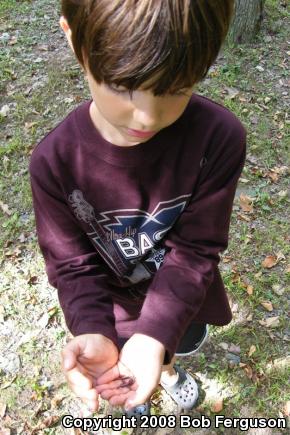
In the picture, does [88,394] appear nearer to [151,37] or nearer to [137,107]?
[137,107]

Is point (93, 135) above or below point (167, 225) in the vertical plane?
above

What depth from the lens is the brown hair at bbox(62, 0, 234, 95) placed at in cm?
97

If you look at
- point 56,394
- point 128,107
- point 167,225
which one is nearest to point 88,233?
point 167,225

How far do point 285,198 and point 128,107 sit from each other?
8.59ft

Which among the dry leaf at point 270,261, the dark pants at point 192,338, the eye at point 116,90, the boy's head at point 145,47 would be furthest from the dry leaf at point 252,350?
the eye at point 116,90

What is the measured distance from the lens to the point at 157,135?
136cm

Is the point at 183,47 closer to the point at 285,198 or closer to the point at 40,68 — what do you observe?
the point at 285,198

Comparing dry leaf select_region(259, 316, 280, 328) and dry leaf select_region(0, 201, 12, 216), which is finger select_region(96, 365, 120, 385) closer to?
dry leaf select_region(259, 316, 280, 328)

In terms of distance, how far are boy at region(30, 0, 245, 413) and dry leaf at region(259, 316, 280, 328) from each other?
1.47m

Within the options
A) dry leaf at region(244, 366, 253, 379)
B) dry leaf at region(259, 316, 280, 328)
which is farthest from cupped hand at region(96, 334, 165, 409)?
dry leaf at region(259, 316, 280, 328)

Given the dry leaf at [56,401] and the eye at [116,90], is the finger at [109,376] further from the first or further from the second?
the dry leaf at [56,401]

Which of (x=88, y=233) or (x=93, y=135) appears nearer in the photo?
(x=93, y=135)

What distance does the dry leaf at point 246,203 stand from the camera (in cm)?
342

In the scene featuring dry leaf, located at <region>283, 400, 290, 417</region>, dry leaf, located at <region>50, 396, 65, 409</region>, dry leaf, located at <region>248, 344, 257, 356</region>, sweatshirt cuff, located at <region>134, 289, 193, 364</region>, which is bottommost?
dry leaf, located at <region>50, 396, 65, 409</region>
